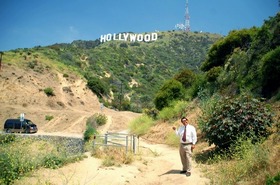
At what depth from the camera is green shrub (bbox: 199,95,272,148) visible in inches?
456

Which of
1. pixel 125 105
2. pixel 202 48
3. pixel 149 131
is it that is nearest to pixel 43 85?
pixel 125 105

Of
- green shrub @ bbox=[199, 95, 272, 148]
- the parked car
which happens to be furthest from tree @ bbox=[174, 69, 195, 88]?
the parked car

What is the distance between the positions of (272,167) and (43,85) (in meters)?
54.2

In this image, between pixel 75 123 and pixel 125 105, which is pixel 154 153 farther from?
pixel 125 105

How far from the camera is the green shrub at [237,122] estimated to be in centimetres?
1159

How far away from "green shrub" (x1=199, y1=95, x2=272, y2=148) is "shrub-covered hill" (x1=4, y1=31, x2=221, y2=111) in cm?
4762

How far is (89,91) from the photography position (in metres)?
62.8

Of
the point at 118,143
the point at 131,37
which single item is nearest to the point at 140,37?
the point at 131,37

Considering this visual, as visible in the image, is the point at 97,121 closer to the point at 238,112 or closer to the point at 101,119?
the point at 101,119

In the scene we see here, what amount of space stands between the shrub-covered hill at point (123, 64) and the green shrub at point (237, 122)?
47621 mm

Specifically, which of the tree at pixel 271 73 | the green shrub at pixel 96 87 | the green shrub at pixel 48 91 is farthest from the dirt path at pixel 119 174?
the green shrub at pixel 96 87

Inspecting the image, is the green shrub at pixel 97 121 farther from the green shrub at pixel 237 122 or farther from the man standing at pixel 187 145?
the man standing at pixel 187 145

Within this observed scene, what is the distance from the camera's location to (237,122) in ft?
39.1

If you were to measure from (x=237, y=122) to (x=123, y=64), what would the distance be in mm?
72735
